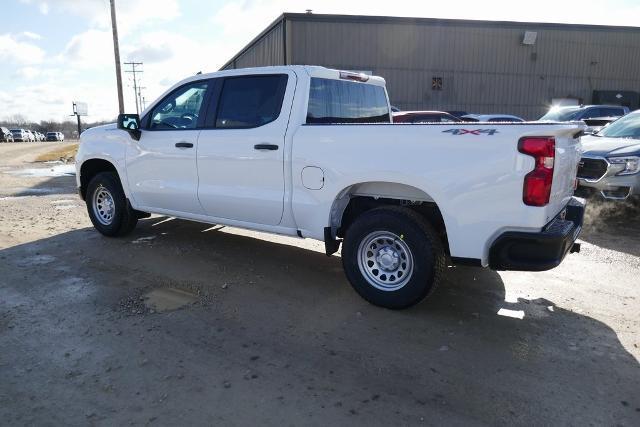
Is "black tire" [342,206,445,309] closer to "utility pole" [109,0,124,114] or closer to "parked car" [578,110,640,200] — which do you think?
"parked car" [578,110,640,200]

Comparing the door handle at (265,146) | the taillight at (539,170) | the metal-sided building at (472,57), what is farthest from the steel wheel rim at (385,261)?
the metal-sided building at (472,57)

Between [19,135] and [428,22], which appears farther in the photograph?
[19,135]

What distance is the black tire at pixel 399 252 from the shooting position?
372cm

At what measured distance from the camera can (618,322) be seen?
385 centimetres

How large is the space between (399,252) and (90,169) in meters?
4.48

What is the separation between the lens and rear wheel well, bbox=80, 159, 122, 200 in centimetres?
623

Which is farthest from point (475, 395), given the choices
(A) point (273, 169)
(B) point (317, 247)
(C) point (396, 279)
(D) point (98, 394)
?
(B) point (317, 247)

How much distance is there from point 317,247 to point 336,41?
21.2 metres

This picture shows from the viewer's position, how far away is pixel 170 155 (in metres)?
5.27

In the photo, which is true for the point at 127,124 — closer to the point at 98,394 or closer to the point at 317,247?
the point at 317,247

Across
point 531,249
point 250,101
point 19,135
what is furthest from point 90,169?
point 19,135

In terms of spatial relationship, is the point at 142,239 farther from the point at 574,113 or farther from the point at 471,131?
the point at 574,113

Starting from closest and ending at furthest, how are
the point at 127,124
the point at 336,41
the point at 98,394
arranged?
the point at 98,394
the point at 127,124
the point at 336,41

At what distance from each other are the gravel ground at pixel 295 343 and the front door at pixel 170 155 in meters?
0.63
